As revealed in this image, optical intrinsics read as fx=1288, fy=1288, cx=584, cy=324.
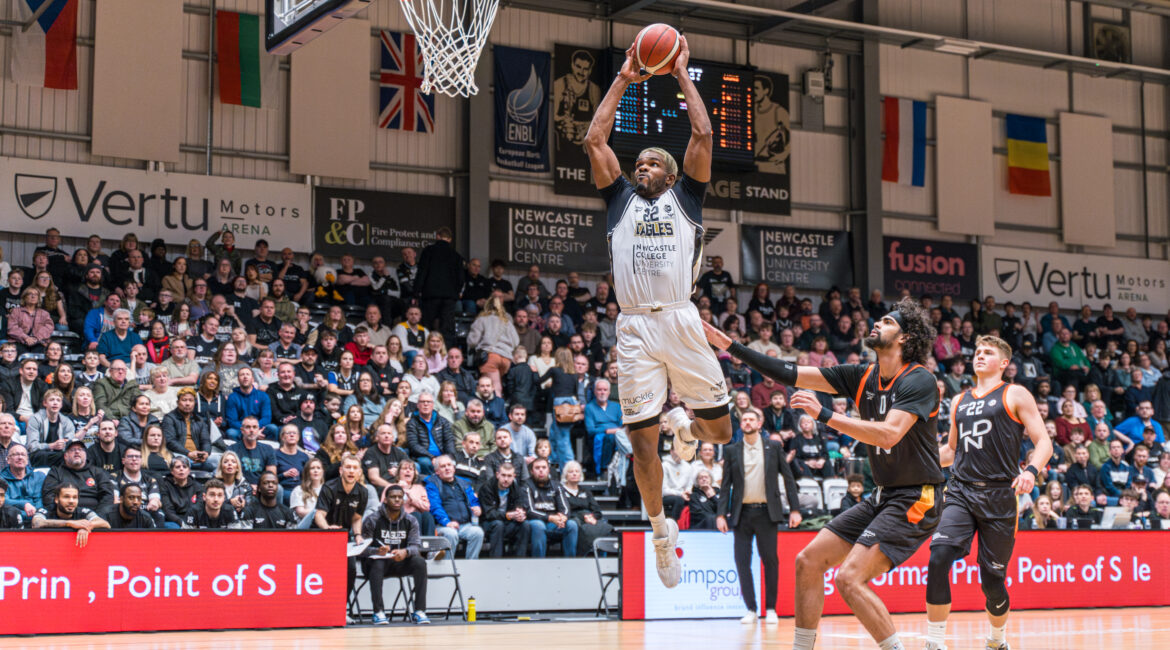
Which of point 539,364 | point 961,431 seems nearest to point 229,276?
point 539,364

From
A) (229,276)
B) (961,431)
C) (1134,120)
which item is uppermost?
(1134,120)

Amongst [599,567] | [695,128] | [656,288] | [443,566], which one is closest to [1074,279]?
[599,567]

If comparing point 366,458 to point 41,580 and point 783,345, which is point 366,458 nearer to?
point 41,580

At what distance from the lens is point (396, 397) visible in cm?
1781

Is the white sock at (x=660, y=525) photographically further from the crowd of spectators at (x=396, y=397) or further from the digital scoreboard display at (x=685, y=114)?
→ the digital scoreboard display at (x=685, y=114)

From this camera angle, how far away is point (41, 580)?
1224 cm

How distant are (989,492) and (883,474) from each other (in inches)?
59.2

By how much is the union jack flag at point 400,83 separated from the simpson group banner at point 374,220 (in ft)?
4.63

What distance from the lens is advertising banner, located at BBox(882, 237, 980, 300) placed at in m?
27.5

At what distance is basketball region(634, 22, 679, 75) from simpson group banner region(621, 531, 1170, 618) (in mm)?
7847

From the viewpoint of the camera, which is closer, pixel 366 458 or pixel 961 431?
pixel 961 431

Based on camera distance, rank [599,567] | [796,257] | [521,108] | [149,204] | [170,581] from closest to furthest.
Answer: [170,581] → [599,567] → [149,204] → [521,108] → [796,257]

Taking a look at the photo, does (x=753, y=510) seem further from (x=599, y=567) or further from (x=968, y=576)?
(x=968, y=576)

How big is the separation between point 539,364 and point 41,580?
9.19 meters
